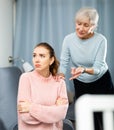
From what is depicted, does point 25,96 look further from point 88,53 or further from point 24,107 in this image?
point 88,53

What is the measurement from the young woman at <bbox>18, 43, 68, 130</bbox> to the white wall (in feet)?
4.84

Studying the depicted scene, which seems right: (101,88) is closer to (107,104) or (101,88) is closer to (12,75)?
(12,75)

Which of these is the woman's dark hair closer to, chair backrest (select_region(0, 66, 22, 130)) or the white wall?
chair backrest (select_region(0, 66, 22, 130))

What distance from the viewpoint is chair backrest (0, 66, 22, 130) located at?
2.36 metres

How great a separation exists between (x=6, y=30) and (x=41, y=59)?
167 centimetres

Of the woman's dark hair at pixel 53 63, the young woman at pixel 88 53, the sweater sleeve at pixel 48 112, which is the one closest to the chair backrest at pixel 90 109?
the sweater sleeve at pixel 48 112

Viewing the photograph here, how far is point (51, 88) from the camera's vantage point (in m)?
1.75

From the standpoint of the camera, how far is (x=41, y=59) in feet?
5.75

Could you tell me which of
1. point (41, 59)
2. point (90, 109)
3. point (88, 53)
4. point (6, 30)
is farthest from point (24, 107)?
point (6, 30)

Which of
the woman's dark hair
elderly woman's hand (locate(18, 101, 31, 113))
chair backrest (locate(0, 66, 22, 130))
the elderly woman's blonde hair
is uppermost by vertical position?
the elderly woman's blonde hair

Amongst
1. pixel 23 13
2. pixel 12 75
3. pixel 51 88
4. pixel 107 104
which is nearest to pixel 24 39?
pixel 23 13

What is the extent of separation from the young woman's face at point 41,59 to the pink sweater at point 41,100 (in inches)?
2.2

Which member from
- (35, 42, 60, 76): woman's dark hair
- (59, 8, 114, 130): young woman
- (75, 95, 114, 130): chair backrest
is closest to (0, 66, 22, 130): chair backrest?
(59, 8, 114, 130): young woman

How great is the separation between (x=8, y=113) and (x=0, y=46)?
96cm
